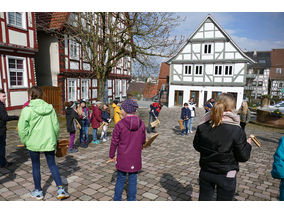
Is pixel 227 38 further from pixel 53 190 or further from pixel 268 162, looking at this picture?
pixel 53 190

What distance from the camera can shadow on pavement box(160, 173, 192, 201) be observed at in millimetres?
3846

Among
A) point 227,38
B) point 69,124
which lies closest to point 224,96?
point 69,124

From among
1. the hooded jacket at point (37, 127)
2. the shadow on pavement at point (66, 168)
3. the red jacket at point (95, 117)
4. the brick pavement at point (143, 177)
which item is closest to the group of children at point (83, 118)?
the red jacket at point (95, 117)

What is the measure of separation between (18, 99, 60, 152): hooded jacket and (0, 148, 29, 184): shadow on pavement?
1.68 metres

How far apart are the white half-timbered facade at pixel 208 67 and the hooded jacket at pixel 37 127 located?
914 inches

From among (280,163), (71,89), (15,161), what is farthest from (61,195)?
(71,89)

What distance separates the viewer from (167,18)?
11.0 m

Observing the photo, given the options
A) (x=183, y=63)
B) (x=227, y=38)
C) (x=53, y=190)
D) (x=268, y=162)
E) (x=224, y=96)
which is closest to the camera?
(x=224, y=96)

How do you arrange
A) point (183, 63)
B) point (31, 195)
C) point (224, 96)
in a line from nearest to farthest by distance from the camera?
point (224, 96)
point (31, 195)
point (183, 63)

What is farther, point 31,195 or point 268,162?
point 268,162

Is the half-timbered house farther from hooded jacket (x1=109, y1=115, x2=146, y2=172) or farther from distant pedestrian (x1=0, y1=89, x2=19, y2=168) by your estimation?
hooded jacket (x1=109, y1=115, x2=146, y2=172)

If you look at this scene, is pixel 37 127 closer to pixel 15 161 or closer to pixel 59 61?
pixel 15 161

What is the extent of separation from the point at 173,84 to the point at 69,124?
2112 cm

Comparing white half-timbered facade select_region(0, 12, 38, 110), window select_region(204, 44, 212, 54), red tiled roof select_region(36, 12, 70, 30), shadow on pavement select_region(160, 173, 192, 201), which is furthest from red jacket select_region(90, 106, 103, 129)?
window select_region(204, 44, 212, 54)
